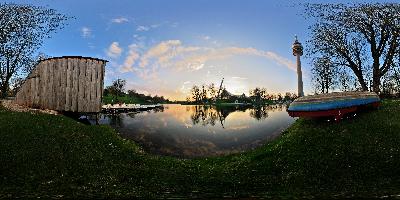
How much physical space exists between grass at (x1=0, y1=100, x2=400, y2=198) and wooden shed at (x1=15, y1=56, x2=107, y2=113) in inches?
183

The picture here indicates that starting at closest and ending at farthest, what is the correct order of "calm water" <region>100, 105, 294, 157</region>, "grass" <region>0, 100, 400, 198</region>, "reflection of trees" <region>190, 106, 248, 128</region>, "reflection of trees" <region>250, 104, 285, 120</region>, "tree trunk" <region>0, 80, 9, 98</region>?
"grass" <region>0, 100, 400, 198</region>, "calm water" <region>100, 105, 294, 157</region>, "reflection of trees" <region>190, 106, 248, 128</region>, "tree trunk" <region>0, 80, 9, 98</region>, "reflection of trees" <region>250, 104, 285, 120</region>

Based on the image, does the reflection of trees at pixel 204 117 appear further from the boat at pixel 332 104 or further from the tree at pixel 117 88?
the tree at pixel 117 88

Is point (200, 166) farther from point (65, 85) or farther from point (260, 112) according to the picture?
point (260, 112)

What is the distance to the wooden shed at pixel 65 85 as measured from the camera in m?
29.4

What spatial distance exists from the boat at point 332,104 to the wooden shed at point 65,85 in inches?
705

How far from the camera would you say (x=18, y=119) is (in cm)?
2278

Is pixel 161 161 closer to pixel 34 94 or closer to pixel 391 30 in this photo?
pixel 34 94

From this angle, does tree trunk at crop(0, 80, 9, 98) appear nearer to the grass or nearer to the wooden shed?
the wooden shed

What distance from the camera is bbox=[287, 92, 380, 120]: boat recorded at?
2402cm

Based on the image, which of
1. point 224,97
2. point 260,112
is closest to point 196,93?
point 224,97

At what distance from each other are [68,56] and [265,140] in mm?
19707

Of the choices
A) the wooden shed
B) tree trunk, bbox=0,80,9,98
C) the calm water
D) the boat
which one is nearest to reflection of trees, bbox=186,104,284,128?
the calm water

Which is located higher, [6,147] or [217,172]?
[6,147]

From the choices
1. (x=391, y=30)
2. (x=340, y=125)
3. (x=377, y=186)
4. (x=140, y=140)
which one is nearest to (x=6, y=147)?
(x=140, y=140)
